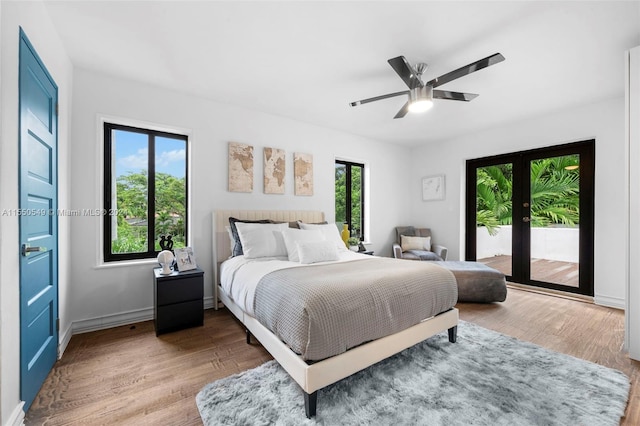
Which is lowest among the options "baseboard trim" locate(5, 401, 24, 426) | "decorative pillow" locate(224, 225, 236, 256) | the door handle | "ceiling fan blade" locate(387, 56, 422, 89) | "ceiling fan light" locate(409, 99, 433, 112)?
"baseboard trim" locate(5, 401, 24, 426)

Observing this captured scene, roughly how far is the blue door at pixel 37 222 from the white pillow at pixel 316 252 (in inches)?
74.3

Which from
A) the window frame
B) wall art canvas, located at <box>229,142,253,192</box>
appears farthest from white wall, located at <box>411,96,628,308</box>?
wall art canvas, located at <box>229,142,253,192</box>

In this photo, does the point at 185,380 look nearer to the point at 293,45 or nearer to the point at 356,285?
the point at 356,285

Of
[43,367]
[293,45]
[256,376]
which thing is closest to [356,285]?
[256,376]

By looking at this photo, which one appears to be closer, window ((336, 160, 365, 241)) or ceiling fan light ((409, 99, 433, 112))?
ceiling fan light ((409, 99, 433, 112))

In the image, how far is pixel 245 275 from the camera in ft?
7.77

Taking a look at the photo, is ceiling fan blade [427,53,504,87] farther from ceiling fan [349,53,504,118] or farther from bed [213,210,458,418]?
bed [213,210,458,418]

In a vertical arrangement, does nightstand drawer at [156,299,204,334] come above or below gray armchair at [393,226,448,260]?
below

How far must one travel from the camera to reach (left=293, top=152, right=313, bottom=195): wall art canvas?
397 centimetres

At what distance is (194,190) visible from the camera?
10.4 feet

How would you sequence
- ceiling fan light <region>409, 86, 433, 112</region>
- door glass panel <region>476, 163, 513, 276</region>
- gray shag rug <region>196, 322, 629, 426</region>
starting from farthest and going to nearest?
door glass panel <region>476, 163, 513, 276</region> → ceiling fan light <region>409, 86, 433, 112</region> → gray shag rug <region>196, 322, 629, 426</region>

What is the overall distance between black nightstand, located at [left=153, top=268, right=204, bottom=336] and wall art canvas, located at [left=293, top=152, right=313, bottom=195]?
188 centimetres

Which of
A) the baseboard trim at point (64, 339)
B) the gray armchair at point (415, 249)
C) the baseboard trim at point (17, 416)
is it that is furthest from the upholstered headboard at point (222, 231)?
the gray armchair at point (415, 249)

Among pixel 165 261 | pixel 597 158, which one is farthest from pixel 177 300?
pixel 597 158
